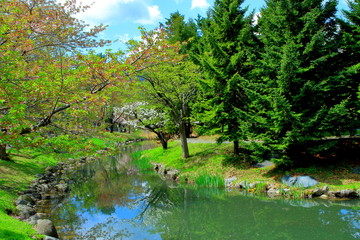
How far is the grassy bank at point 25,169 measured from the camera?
6796 millimetres

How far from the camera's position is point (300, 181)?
38.0 feet

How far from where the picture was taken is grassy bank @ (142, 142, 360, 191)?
37.2 ft

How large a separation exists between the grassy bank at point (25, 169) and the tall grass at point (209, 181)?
5538mm

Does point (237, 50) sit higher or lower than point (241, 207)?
higher

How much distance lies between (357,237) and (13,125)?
1007cm

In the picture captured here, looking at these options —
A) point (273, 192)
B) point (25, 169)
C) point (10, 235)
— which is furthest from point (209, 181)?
point (25, 169)

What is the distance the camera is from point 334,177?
1145cm

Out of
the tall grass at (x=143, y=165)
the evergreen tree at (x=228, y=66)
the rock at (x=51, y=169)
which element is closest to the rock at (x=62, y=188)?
the rock at (x=51, y=169)

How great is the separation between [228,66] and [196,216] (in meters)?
8.83

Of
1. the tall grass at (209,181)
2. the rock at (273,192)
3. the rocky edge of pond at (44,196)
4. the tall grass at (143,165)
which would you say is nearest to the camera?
the rocky edge of pond at (44,196)

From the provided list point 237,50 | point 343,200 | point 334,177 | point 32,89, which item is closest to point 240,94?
point 237,50

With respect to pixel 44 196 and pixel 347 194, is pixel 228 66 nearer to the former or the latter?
pixel 347 194

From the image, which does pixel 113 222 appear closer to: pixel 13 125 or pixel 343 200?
pixel 13 125

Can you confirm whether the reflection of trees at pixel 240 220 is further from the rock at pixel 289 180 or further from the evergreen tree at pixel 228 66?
the evergreen tree at pixel 228 66
